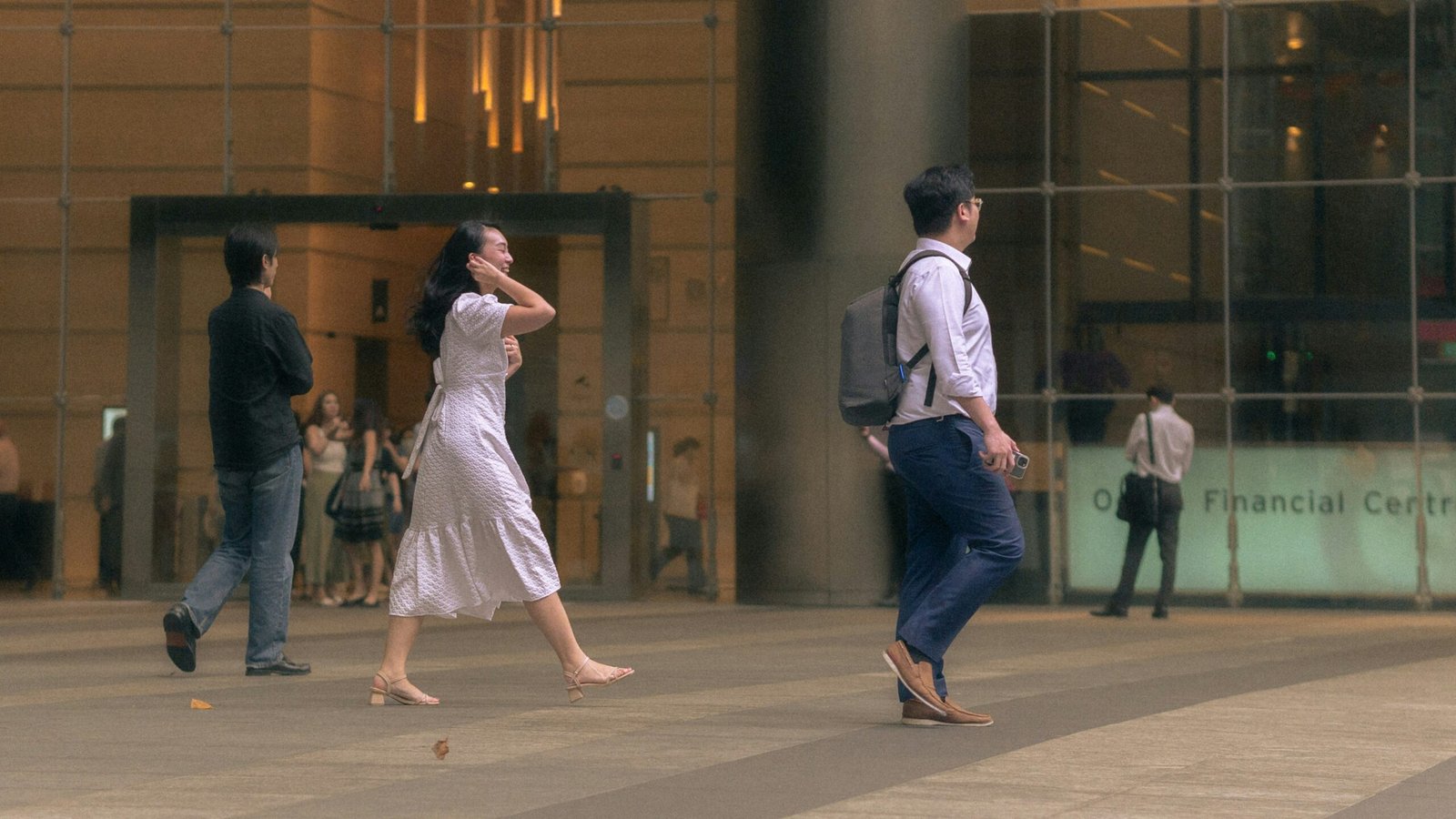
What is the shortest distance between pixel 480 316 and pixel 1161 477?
7.99 m

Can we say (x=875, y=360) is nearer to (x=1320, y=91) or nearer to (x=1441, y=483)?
(x=1441, y=483)

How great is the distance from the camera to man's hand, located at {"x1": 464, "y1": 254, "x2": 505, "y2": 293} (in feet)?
22.9

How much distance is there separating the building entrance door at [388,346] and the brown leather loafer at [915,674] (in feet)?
29.3

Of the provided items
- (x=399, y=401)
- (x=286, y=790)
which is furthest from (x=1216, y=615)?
(x=286, y=790)

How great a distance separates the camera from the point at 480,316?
7000 mm

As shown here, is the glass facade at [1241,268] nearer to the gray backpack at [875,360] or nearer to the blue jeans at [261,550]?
the blue jeans at [261,550]

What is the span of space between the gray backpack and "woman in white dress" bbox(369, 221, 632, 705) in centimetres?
107

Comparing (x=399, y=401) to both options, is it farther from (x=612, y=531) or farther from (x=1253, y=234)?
(x=1253, y=234)

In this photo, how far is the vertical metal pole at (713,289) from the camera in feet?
51.1

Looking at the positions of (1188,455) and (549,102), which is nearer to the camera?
(1188,455)

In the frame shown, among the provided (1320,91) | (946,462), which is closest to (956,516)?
(946,462)

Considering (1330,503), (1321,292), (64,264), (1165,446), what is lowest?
(1330,503)

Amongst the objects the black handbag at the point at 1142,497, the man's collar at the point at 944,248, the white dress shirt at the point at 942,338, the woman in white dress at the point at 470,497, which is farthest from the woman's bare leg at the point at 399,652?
the black handbag at the point at 1142,497

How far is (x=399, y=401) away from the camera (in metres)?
16.2
